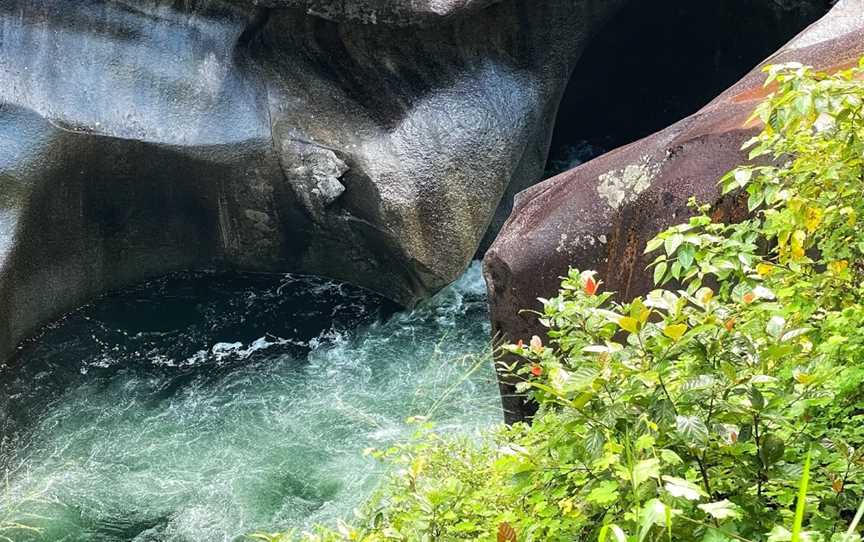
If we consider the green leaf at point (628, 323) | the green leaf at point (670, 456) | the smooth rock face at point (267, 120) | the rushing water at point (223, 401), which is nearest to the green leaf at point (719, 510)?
the green leaf at point (670, 456)

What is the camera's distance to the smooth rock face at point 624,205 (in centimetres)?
363

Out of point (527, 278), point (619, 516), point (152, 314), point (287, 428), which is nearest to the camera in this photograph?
point (619, 516)

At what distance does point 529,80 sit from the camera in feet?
22.2

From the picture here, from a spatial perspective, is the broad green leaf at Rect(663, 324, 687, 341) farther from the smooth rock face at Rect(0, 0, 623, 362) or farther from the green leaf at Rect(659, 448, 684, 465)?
the smooth rock face at Rect(0, 0, 623, 362)

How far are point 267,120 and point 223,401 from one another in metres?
1.93

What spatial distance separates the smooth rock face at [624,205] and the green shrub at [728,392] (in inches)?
48.0

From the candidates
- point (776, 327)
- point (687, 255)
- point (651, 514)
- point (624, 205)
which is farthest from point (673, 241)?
point (624, 205)

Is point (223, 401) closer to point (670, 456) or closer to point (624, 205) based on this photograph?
point (624, 205)

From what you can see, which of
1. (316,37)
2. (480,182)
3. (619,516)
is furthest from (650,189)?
(316,37)

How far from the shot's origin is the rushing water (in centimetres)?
534

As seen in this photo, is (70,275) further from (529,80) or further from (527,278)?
(527,278)

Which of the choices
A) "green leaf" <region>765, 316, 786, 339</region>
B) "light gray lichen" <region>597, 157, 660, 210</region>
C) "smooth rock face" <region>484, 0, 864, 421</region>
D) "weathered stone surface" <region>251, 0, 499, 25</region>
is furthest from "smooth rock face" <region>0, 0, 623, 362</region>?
"green leaf" <region>765, 316, 786, 339</region>

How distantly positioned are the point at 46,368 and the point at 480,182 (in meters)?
3.19

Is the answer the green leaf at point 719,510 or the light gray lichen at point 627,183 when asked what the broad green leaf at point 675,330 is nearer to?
the green leaf at point 719,510
